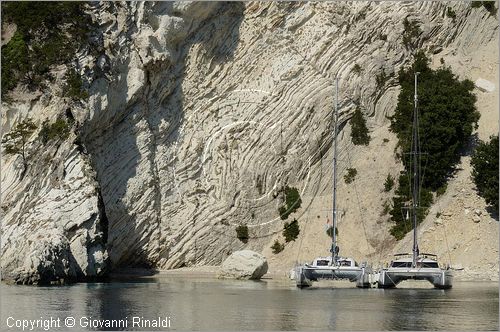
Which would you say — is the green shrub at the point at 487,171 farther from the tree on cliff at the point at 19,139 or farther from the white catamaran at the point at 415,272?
the tree on cliff at the point at 19,139

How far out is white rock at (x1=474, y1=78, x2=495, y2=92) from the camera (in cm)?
6059

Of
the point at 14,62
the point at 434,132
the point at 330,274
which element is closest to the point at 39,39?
the point at 14,62

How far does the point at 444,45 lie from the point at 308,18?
7.33 meters

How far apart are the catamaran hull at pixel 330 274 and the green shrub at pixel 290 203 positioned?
10.5 m

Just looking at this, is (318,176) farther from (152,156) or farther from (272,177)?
(152,156)

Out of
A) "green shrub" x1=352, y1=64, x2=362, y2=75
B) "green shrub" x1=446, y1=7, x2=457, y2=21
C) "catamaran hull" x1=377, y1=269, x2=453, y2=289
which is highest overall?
"green shrub" x1=446, y1=7, x2=457, y2=21

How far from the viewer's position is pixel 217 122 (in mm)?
58250

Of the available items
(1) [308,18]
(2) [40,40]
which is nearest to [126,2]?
(2) [40,40]

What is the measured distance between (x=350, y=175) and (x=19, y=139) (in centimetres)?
1632

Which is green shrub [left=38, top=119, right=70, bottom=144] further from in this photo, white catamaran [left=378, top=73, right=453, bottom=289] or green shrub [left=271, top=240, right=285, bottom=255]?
white catamaran [left=378, top=73, right=453, bottom=289]

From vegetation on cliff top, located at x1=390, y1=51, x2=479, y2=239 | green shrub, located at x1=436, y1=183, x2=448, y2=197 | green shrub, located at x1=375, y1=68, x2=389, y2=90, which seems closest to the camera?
green shrub, located at x1=436, y1=183, x2=448, y2=197

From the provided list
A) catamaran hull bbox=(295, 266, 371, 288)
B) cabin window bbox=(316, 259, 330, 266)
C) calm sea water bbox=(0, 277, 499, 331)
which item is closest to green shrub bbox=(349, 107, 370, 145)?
cabin window bbox=(316, 259, 330, 266)

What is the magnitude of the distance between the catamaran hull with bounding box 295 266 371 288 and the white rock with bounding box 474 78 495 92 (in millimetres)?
16772

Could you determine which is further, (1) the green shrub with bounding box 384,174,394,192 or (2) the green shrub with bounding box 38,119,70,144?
(1) the green shrub with bounding box 384,174,394,192
